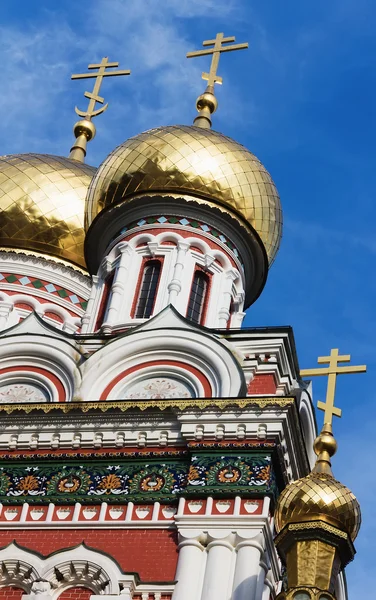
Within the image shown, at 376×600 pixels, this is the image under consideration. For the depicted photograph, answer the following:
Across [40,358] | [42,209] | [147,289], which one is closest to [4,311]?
[42,209]

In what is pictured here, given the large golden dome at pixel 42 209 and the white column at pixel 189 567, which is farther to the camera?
the large golden dome at pixel 42 209

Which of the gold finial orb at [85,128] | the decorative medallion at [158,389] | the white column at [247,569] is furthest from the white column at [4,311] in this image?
the white column at [247,569]

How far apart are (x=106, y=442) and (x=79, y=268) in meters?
4.81

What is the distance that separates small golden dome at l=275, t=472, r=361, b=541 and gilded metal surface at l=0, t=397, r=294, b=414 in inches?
36.2

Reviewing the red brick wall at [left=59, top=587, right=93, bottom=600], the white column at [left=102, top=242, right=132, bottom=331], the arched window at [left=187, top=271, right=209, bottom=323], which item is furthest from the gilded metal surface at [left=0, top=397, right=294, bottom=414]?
the arched window at [left=187, top=271, right=209, bottom=323]

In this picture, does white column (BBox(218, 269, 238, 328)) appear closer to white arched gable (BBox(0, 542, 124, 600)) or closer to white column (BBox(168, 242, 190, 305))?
white column (BBox(168, 242, 190, 305))

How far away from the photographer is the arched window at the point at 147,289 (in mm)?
12672

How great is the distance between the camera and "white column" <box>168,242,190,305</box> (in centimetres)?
1262

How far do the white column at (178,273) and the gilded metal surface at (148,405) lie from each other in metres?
1.89

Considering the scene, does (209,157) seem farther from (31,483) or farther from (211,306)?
(31,483)

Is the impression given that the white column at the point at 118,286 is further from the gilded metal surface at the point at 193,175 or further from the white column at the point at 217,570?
the white column at the point at 217,570

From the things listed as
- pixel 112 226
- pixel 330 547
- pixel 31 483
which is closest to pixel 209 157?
pixel 112 226

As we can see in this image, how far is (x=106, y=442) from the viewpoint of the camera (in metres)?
10.6

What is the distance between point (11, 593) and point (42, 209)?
5.93 m
